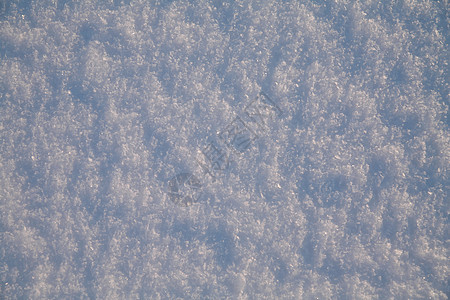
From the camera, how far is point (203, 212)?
71.1 inches

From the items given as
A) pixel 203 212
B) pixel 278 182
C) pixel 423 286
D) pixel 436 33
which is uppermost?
pixel 436 33

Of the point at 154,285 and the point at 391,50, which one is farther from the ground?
the point at 391,50

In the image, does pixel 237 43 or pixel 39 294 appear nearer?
pixel 39 294

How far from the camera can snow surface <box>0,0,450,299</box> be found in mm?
1766

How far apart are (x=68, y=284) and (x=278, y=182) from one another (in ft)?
3.99

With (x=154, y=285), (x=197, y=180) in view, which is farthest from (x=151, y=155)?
(x=154, y=285)

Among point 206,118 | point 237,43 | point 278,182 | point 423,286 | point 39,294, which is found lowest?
point 39,294

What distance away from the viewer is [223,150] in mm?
1832

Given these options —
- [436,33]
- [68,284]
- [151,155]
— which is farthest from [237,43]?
[68,284]

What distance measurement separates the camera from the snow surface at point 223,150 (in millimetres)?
1766

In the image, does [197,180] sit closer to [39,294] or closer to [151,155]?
[151,155]

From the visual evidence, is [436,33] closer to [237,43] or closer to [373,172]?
[373,172]

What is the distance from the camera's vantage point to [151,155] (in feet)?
6.07

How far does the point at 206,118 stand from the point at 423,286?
1.41m
